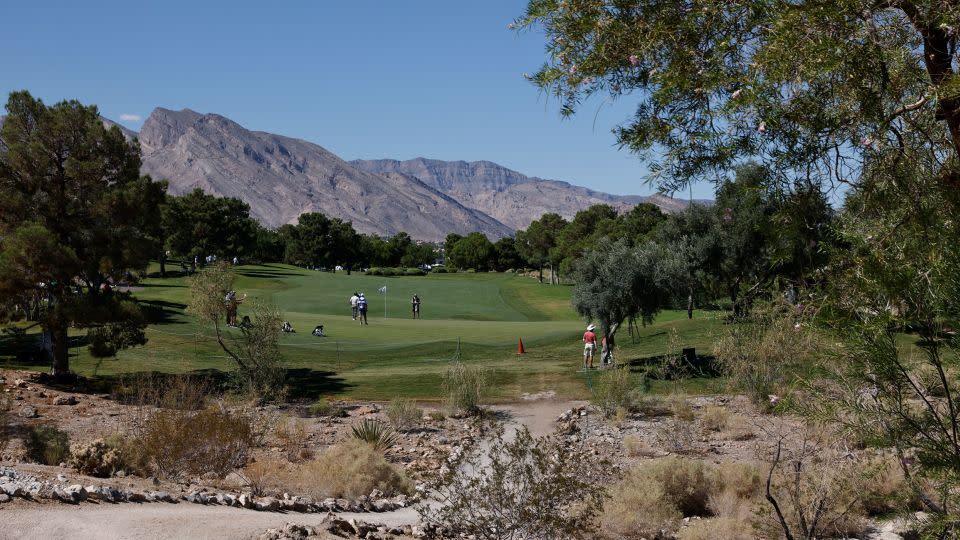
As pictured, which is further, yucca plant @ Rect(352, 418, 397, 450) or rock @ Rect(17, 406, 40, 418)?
rock @ Rect(17, 406, 40, 418)

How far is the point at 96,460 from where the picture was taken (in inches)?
520

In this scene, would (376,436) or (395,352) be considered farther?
(395,352)

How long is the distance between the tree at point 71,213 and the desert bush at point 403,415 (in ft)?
35.9

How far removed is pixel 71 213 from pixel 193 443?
18.0 meters

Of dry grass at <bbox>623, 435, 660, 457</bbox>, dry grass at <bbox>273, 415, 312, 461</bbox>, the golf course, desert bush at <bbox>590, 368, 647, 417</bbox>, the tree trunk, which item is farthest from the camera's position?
the golf course

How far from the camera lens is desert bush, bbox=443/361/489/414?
81.0 ft

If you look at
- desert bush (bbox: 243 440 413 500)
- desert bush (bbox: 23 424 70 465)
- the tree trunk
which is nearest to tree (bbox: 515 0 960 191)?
desert bush (bbox: 243 440 413 500)

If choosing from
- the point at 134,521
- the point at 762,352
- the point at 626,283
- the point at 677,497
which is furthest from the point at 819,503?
the point at 626,283

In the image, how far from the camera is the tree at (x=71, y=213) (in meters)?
27.0

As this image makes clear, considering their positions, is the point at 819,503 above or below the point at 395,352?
above

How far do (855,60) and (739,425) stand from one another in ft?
50.0

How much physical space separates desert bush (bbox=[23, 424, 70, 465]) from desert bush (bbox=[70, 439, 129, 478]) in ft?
5.01

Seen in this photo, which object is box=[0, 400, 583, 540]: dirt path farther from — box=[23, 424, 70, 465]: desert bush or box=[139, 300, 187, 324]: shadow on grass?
box=[139, 300, 187, 324]: shadow on grass

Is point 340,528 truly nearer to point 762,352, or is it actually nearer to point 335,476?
point 335,476
